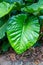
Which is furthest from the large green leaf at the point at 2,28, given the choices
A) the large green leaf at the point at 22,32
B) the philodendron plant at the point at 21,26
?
the large green leaf at the point at 22,32

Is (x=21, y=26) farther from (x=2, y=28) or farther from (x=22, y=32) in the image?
(x=2, y=28)

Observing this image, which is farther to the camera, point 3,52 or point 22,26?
point 3,52

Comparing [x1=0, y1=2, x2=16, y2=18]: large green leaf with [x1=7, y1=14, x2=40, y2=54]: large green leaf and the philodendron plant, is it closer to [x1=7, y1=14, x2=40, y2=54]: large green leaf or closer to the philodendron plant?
the philodendron plant

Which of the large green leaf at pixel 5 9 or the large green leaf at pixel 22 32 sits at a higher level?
the large green leaf at pixel 5 9

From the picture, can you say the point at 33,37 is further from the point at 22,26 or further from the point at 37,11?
the point at 37,11

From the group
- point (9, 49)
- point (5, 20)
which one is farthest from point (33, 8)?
point (9, 49)

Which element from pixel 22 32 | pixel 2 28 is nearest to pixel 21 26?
pixel 22 32

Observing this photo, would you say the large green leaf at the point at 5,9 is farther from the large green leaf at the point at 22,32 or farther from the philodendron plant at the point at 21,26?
the large green leaf at the point at 22,32
